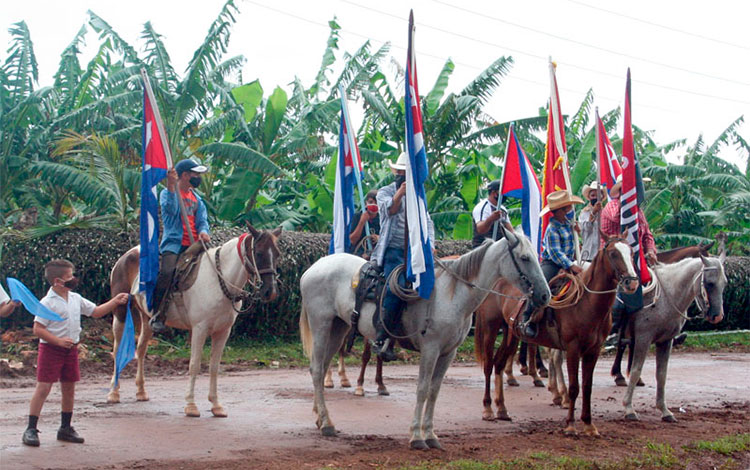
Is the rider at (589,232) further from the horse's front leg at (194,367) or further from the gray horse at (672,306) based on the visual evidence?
the horse's front leg at (194,367)

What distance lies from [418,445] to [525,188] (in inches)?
166

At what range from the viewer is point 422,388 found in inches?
297

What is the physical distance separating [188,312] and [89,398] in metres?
1.77

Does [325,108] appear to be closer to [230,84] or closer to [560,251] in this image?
[230,84]

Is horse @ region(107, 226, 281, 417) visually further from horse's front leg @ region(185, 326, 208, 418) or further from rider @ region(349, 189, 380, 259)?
rider @ region(349, 189, 380, 259)

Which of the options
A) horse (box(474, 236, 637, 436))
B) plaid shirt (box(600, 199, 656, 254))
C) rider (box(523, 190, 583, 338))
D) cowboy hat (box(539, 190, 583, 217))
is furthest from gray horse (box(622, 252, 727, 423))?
cowboy hat (box(539, 190, 583, 217))

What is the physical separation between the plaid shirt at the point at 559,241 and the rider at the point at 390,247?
7.02 feet

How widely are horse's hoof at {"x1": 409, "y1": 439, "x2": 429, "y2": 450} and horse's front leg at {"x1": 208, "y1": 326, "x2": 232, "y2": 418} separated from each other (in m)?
2.40

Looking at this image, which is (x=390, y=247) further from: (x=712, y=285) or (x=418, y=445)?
(x=712, y=285)

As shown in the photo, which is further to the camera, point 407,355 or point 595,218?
point 407,355

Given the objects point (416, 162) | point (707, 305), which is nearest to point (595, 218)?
point (707, 305)

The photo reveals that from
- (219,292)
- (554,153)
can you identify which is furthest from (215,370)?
(554,153)

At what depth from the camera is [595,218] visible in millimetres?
11359

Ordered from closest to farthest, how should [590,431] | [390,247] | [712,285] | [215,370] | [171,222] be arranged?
[390,247] < [590,431] < [215,370] < [171,222] < [712,285]
